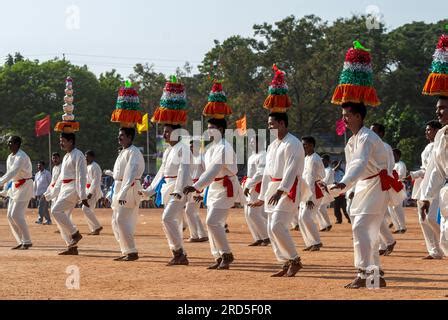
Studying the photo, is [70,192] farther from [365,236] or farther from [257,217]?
[365,236]

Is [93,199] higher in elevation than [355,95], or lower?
lower

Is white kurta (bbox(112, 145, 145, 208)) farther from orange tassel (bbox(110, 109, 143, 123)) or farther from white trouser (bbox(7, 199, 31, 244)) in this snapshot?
white trouser (bbox(7, 199, 31, 244))

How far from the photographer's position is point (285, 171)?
1191 centimetres

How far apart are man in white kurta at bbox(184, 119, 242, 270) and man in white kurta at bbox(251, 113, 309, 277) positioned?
0.88m

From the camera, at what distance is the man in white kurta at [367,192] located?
10352 millimetres

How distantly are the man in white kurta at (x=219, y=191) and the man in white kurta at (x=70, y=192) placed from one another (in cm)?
338

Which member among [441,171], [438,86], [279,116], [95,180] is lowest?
[95,180]

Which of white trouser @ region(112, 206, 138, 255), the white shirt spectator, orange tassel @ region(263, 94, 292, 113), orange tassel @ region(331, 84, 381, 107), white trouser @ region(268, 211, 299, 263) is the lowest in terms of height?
the white shirt spectator

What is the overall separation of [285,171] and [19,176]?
7.09 metres

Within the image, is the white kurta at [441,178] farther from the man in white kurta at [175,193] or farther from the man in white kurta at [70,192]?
the man in white kurta at [70,192]

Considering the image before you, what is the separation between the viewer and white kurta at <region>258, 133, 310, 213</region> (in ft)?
38.6

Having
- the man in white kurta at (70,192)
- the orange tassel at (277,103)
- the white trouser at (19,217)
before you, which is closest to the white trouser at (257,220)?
the man in white kurta at (70,192)

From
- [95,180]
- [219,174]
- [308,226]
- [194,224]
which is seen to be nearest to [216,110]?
[219,174]

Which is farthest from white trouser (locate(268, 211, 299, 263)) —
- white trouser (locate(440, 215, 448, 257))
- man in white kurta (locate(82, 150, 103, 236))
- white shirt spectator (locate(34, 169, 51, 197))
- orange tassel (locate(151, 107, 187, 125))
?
white shirt spectator (locate(34, 169, 51, 197))
